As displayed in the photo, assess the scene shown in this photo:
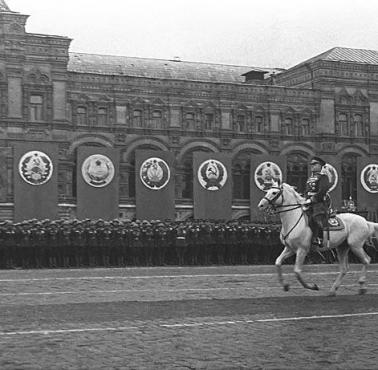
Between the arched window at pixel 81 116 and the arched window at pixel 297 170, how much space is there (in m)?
11.6

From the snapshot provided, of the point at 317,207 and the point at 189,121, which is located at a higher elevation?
the point at 189,121

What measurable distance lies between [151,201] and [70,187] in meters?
4.12

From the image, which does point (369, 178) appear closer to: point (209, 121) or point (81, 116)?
point (209, 121)

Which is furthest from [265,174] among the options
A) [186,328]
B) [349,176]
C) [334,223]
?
[186,328]

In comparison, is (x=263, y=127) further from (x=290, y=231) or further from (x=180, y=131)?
(x=290, y=231)

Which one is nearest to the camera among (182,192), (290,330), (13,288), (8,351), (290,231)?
(8,351)

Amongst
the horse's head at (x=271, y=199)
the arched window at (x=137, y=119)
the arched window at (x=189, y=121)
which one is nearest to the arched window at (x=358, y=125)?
the arched window at (x=189, y=121)

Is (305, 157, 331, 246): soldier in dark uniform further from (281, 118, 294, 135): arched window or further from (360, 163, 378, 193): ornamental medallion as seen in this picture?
(281, 118, 294, 135): arched window

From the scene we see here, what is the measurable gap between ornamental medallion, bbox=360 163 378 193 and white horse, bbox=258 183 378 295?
3241cm

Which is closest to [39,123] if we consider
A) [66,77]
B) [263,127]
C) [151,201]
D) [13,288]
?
[66,77]

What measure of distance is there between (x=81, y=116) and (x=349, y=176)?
15662 mm

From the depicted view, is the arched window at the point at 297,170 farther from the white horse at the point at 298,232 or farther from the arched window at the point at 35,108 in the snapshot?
the white horse at the point at 298,232

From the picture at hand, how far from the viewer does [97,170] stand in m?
41.9

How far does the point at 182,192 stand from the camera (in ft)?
151
